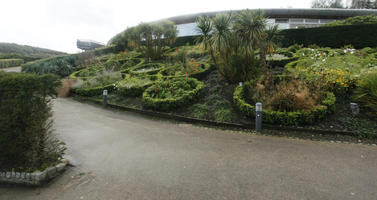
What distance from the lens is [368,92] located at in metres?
5.57

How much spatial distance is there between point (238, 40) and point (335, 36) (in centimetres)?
1014

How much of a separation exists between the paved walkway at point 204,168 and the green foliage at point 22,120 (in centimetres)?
46

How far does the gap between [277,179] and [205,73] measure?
7.34m

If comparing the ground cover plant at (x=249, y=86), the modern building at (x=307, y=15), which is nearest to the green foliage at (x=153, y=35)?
the ground cover plant at (x=249, y=86)

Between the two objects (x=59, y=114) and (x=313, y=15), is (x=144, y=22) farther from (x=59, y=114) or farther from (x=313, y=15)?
(x=313, y=15)

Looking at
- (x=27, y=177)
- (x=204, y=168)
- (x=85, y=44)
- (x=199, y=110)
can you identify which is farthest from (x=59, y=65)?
(x=85, y=44)

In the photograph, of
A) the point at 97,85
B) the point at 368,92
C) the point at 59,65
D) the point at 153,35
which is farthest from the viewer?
the point at 153,35

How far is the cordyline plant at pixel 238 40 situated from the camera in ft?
24.9

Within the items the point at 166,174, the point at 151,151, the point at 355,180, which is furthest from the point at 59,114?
the point at 355,180

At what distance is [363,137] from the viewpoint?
475 cm

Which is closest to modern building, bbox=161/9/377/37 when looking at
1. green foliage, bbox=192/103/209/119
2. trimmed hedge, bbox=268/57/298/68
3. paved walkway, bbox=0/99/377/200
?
trimmed hedge, bbox=268/57/298/68

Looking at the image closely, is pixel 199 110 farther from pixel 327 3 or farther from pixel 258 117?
pixel 327 3

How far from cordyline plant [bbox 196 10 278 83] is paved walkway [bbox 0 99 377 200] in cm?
363

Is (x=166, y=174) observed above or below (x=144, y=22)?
below
